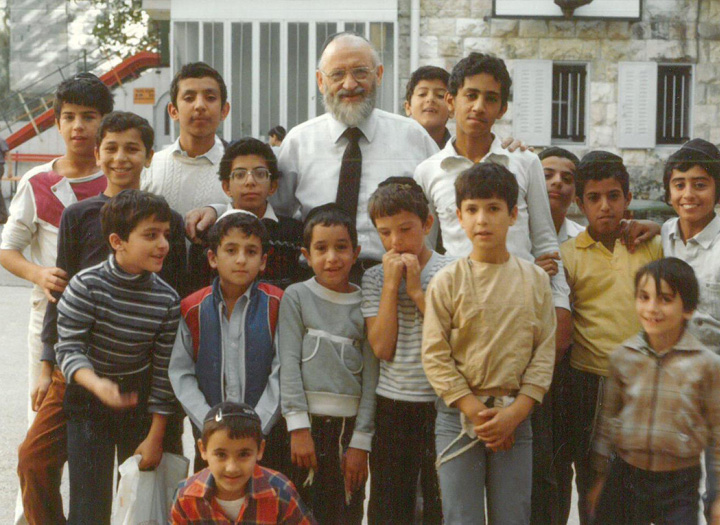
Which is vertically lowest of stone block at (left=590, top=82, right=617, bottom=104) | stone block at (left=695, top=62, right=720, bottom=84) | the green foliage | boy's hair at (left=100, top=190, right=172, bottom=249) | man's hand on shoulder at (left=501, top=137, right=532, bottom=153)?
boy's hair at (left=100, top=190, right=172, bottom=249)

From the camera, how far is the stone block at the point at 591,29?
9906 millimetres

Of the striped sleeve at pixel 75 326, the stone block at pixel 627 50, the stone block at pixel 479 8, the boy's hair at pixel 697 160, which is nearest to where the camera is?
the striped sleeve at pixel 75 326

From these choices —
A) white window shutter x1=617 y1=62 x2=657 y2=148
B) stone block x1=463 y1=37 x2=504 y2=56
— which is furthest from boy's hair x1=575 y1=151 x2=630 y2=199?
stone block x1=463 y1=37 x2=504 y2=56

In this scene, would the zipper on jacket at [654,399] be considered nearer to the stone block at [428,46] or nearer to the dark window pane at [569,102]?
the dark window pane at [569,102]

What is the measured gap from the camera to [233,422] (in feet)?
8.38

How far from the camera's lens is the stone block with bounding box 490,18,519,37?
1038 centimetres

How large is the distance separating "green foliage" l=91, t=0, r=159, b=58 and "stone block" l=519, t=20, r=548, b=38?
341 inches

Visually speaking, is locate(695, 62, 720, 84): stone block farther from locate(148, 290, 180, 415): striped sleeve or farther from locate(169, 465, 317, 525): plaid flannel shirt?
locate(169, 465, 317, 525): plaid flannel shirt

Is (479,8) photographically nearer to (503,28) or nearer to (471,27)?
(471,27)

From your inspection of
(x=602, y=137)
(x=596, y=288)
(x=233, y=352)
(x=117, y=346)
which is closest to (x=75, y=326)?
(x=117, y=346)

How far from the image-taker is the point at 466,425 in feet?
8.45

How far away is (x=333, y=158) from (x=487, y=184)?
82 centimetres

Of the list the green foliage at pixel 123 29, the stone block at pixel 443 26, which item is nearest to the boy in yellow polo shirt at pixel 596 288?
the stone block at pixel 443 26

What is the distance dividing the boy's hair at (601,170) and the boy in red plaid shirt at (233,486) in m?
1.39
